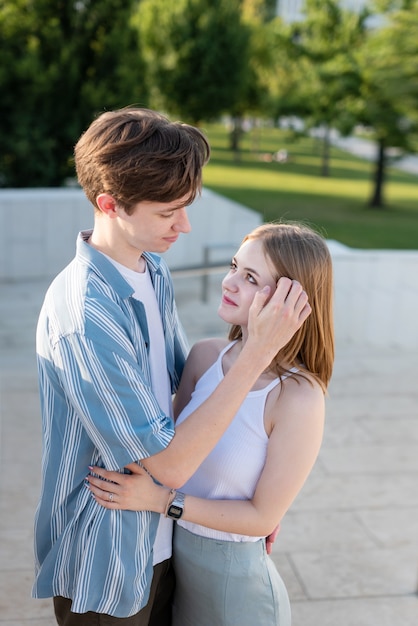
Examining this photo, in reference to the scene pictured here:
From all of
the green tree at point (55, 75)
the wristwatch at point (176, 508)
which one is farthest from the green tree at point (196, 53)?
the wristwatch at point (176, 508)

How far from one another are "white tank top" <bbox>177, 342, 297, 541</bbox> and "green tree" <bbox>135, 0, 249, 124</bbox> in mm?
25233

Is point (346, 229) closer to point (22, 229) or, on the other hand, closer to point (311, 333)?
point (22, 229)

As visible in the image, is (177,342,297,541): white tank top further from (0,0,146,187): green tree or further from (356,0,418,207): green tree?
(356,0,418,207): green tree

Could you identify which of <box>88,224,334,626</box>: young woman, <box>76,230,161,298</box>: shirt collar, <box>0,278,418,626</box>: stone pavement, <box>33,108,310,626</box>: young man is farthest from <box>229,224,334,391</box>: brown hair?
<box>0,278,418,626</box>: stone pavement

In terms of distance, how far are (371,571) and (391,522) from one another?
1.73 feet

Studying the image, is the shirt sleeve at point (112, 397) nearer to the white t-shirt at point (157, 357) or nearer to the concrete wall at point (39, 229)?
the white t-shirt at point (157, 357)

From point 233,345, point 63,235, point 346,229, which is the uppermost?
point 233,345

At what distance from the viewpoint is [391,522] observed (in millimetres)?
4176

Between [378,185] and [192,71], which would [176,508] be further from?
[192,71]

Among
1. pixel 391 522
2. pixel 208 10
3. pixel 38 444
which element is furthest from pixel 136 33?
pixel 208 10

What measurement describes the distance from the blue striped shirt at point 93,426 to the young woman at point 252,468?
0.26 feet

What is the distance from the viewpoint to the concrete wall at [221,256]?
7.48m

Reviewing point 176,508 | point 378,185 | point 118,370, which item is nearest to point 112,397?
point 118,370

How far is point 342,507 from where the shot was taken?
4305mm
